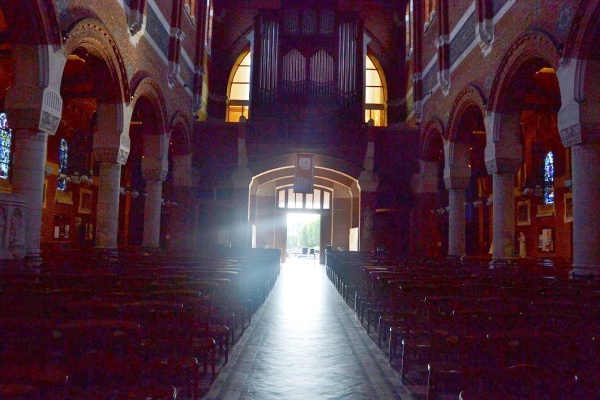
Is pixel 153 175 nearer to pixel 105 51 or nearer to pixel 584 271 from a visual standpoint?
pixel 105 51

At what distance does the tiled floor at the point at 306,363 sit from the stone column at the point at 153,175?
9124 millimetres

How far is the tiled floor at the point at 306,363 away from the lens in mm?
4398

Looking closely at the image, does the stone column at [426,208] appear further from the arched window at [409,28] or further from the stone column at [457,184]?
the arched window at [409,28]

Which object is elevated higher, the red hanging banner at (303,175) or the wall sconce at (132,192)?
the red hanging banner at (303,175)

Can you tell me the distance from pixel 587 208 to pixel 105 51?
10.5 m

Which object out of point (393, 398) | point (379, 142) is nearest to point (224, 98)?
point (379, 142)

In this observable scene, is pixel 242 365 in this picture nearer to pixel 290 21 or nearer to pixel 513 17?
pixel 513 17

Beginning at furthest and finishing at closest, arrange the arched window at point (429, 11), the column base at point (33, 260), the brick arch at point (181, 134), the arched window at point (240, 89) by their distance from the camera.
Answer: the arched window at point (240, 89) → the arched window at point (429, 11) → the brick arch at point (181, 134) → the column base at point (33, 260)

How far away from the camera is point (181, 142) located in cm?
1994

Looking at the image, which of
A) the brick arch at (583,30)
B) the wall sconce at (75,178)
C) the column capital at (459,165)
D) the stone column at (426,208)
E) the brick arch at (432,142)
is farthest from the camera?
the stone column at (426,208)

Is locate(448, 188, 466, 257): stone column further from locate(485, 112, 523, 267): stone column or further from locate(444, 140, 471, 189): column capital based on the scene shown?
locate(485, 112, 523, 267): stone column

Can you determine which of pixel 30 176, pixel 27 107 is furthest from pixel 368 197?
pixel 27 107

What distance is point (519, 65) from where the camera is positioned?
1137cm

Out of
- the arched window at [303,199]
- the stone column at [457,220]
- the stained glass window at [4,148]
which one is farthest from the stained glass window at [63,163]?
the stone column at [457,220]
